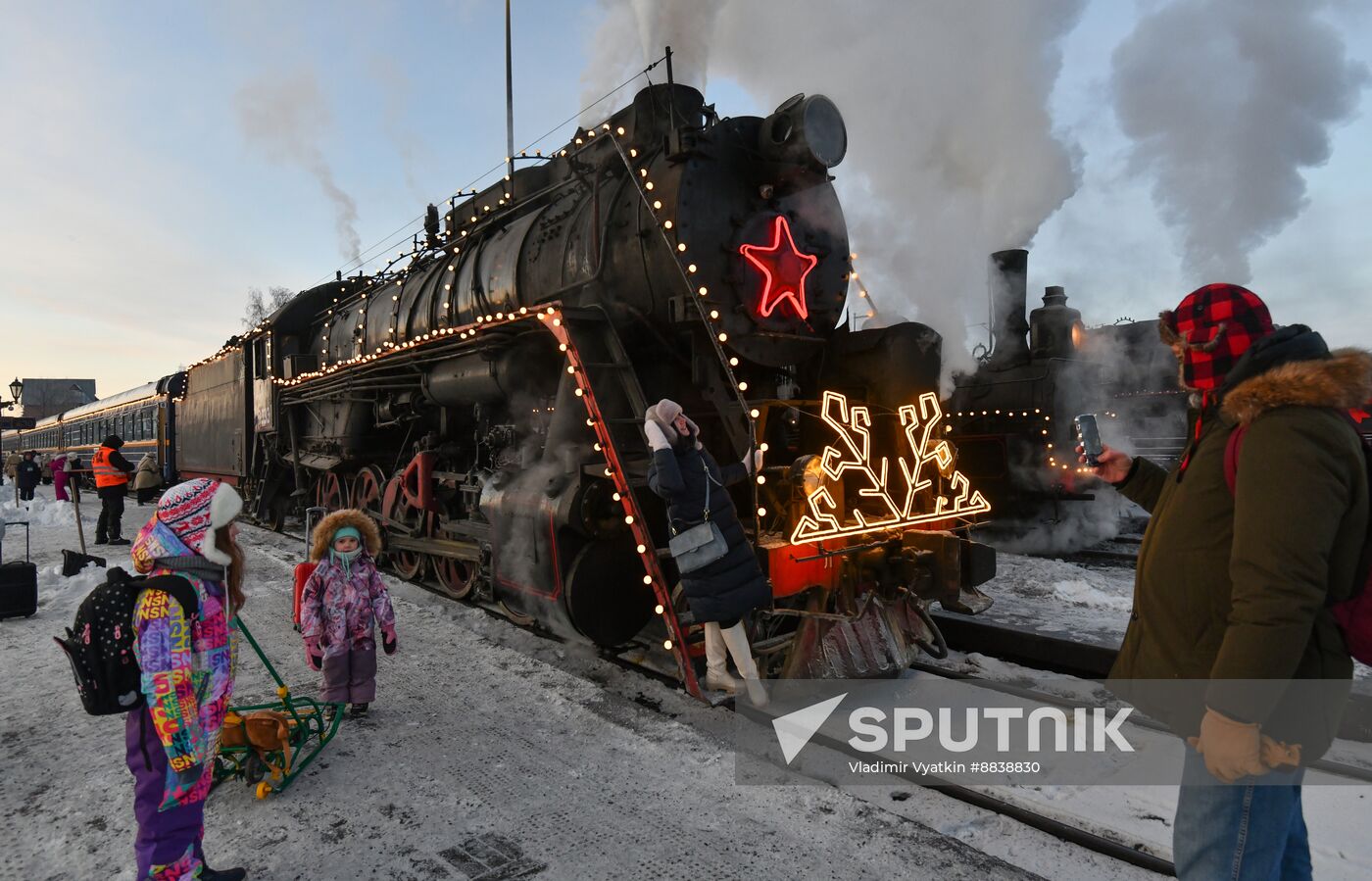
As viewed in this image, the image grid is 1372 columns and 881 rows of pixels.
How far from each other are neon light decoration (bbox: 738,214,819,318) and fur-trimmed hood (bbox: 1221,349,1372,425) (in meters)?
3.12

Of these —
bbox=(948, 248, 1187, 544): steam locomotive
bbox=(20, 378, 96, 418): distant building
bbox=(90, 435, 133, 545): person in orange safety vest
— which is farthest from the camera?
bbox=(20, 378, 96, 418): distant building

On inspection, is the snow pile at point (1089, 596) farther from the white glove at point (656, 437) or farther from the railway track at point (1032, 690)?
the white glove at point (656, 437)

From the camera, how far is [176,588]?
7.68 ft

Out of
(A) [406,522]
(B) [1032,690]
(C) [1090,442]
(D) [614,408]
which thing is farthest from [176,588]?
(A) [406,522]

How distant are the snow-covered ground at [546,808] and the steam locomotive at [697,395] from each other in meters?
0.58

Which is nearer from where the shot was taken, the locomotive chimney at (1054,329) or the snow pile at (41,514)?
the locomotive chimney at (1054,329)

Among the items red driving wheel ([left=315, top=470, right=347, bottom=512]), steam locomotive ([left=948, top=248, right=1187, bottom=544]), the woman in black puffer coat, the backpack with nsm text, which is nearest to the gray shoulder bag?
the woman in black puffer coat

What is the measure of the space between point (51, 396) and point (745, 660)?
70860 mm

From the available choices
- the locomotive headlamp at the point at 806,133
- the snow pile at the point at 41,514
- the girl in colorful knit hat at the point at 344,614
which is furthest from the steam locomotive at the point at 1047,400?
the snow pile at the point at 41,514

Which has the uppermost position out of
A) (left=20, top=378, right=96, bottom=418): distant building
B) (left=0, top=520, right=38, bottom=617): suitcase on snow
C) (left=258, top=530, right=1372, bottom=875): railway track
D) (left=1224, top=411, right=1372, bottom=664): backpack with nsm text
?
(left=20, top=378, right=96, bottom=418): distant building

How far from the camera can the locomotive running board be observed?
3.93m

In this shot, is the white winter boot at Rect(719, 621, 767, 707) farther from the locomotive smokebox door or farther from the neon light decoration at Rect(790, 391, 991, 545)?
the locomotive smokebox door

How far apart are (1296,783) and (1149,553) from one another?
522 millimetres

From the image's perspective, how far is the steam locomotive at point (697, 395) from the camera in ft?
13.6
